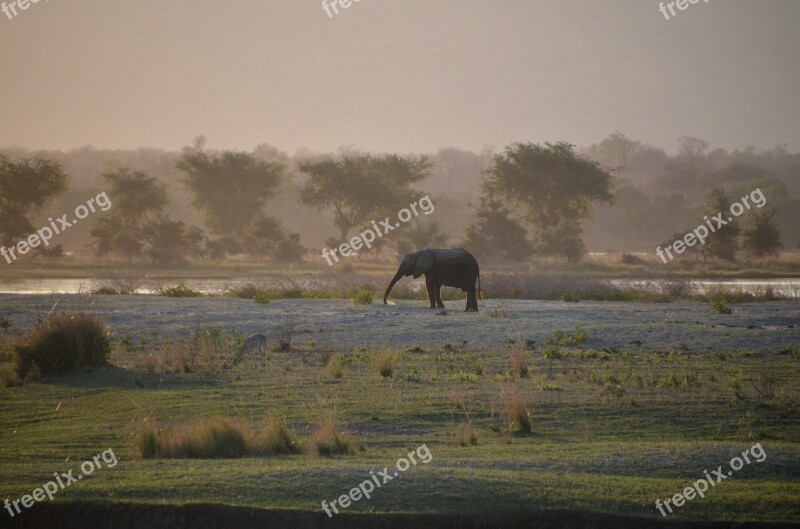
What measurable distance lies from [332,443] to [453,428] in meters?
1.96

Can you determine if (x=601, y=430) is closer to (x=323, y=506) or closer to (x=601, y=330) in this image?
(x=323, y=506)

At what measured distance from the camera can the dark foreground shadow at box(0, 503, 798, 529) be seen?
8.16m

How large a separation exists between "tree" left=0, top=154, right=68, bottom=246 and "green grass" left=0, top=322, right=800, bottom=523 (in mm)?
49602

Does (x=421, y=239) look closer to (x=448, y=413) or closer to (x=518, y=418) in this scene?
(x=448, y=413)

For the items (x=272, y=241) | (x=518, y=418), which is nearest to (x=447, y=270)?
(x=518, y=418)

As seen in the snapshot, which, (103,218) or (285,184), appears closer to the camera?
(103,218)

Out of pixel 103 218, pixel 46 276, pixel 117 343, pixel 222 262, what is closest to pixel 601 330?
pixel 117 343

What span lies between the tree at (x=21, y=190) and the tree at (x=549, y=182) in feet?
109

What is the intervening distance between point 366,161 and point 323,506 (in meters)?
68.6

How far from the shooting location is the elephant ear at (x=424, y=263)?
91.7 ft

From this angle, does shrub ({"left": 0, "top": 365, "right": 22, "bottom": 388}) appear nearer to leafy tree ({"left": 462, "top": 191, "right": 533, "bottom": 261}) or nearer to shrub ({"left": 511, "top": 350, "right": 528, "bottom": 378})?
shrub ({"left": 511, "top": 350, "right": 528, "bottom": 378})

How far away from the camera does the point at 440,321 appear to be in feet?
77.1

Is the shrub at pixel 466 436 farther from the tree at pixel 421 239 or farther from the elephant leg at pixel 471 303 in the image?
the tree at pixel 421 239

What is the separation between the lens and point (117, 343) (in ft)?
70.0
